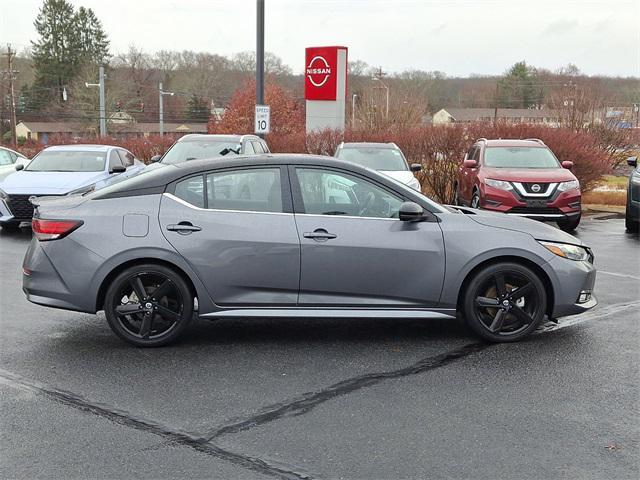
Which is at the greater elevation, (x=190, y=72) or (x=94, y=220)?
(x=190, y=72)

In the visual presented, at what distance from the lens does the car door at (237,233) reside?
18.2ft

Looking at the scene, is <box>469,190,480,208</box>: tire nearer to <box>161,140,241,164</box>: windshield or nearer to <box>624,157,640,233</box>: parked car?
<box>624,157,640,233</box>: parked car

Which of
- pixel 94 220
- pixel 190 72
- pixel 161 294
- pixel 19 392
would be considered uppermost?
pixel 190 72

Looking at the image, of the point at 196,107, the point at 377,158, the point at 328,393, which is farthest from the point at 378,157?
the point at 196,107

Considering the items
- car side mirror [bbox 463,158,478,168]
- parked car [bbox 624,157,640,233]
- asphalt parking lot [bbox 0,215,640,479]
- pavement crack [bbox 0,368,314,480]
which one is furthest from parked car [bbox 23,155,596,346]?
car side mirror [bbox 463,158,478,168]

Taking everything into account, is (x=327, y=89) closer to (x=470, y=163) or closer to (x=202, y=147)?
(x=202, y=147)

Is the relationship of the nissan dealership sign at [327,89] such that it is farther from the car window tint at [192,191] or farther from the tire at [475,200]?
the car window tint at [192,191]

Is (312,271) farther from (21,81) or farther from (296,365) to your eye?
(21,81)

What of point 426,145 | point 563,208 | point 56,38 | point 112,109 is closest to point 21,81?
point 56,38

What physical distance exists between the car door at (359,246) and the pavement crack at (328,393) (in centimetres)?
49

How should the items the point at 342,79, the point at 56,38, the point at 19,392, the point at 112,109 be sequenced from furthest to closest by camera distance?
the point at 56,38, the point at 112,109, the point at 342,79, the point at 19,392

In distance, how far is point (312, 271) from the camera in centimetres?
561

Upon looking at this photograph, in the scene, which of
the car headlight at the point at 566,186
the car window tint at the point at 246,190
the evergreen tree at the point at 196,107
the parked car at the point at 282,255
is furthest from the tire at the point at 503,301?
the evergreen tree at the point at 196,107

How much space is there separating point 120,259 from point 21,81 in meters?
86.7
